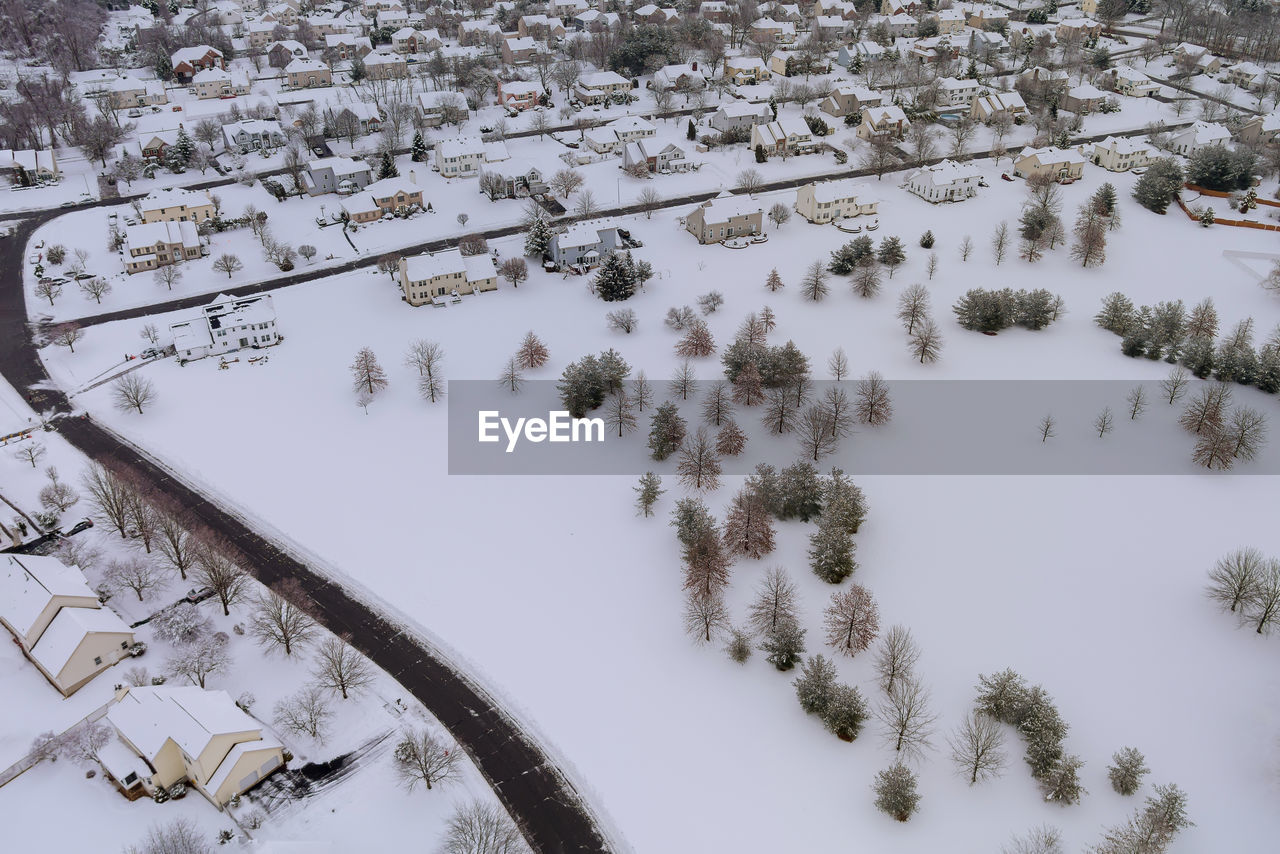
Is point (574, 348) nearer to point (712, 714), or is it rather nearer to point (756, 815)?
point (712, 714)

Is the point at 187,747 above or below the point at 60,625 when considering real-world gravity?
below

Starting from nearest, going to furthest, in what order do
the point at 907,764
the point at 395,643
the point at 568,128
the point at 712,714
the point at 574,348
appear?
the point at 907,764 → the point at 712,714 → the point at 395,643 → the point at 574,348 → the point at 568,128

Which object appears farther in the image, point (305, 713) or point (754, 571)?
point (754, 571)

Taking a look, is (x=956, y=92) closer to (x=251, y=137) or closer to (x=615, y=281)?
(x=615, y=281)

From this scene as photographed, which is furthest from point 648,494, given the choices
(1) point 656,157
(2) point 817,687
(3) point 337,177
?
(3) point 337,177

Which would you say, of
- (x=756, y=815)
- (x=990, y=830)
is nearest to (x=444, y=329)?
(x=756, y=815)

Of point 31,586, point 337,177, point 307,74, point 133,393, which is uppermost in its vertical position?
point 307,74

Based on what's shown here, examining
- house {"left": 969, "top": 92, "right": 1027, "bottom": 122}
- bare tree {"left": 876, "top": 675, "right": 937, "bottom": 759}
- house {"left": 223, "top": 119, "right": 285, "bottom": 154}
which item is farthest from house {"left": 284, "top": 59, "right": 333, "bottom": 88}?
bare tree {"left": 876, "top": 675, "right": 937, "bottom": 759}
